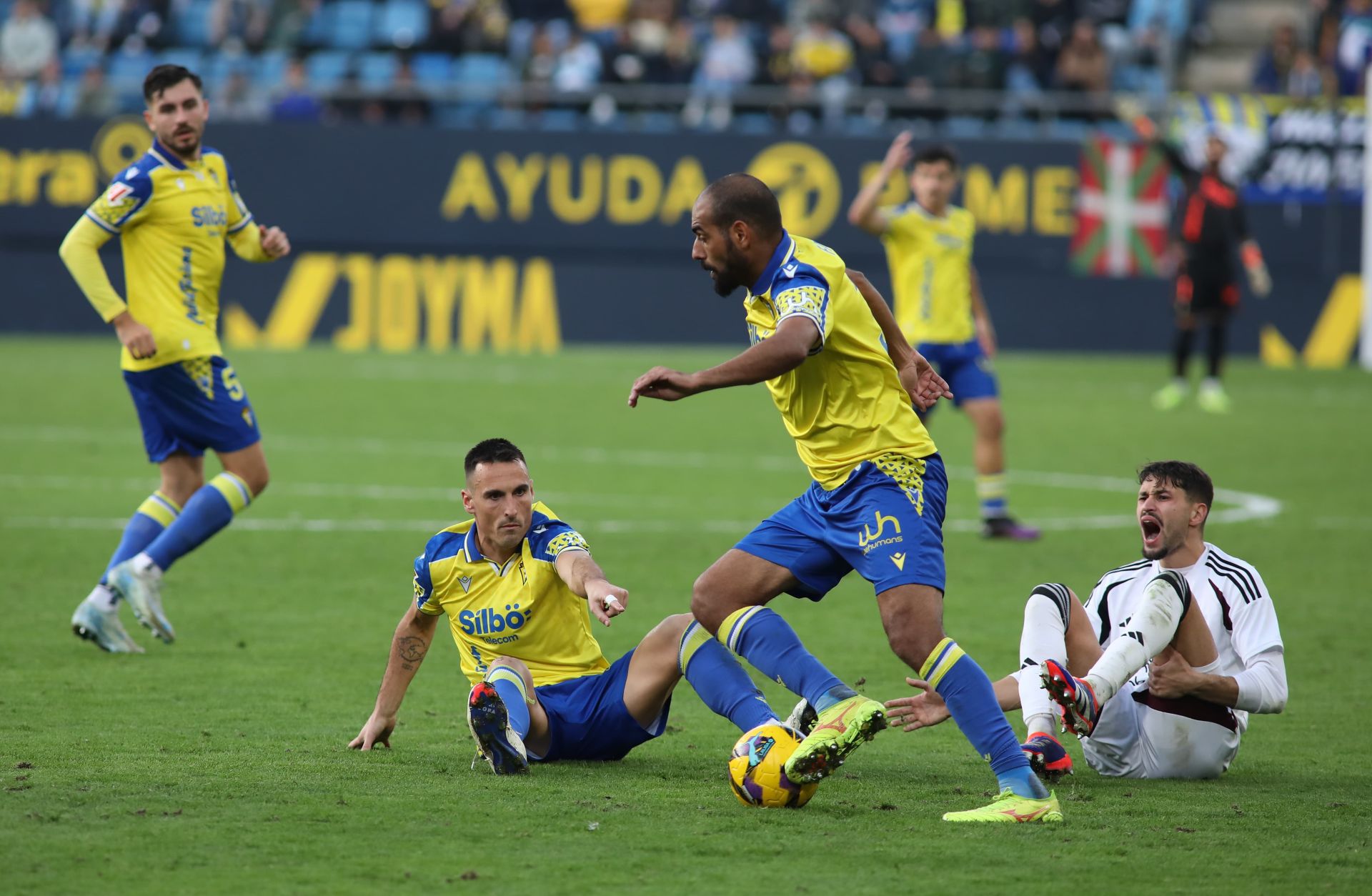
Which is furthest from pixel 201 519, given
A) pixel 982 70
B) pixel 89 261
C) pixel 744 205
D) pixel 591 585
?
pixel 982 70

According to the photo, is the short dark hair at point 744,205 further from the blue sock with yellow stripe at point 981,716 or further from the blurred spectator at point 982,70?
the blurred spectator at point 982,70

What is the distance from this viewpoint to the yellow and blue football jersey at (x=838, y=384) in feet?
16.7

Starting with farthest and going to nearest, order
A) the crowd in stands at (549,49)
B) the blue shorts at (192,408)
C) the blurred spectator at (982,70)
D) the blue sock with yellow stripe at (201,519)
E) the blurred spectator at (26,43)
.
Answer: the blurred spectator at (26,43) < the crowd in stands at (549,49) < the blurred spectator at (982,70) < the blue shorts at (192,408) < the blue sock with yellow stripe at (201,519)

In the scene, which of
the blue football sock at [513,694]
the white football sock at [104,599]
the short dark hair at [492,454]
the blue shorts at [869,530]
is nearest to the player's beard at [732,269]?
the blue shorts at [869,530]

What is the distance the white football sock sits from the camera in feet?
24.2

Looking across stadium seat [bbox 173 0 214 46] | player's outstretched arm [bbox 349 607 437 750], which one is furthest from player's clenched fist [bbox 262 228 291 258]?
stadium seat [bbox 173 0 214 46]

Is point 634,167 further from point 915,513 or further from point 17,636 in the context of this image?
point 915,513

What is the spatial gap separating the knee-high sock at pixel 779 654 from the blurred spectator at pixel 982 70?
63.8ft

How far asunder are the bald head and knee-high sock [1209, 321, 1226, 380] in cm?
1420

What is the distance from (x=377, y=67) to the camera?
984 inches

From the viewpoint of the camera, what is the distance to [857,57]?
80.4 feet

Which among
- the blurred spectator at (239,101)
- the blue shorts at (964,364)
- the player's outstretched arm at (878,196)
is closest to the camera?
the player's outstretched arm at (878,196)

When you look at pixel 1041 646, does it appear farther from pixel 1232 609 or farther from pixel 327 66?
pixel 327 66

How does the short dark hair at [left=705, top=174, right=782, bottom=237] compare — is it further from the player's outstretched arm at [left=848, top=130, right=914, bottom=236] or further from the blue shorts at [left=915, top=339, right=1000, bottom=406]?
the blue shorts at [left=915, top=339, right=1000, bottom=406]
